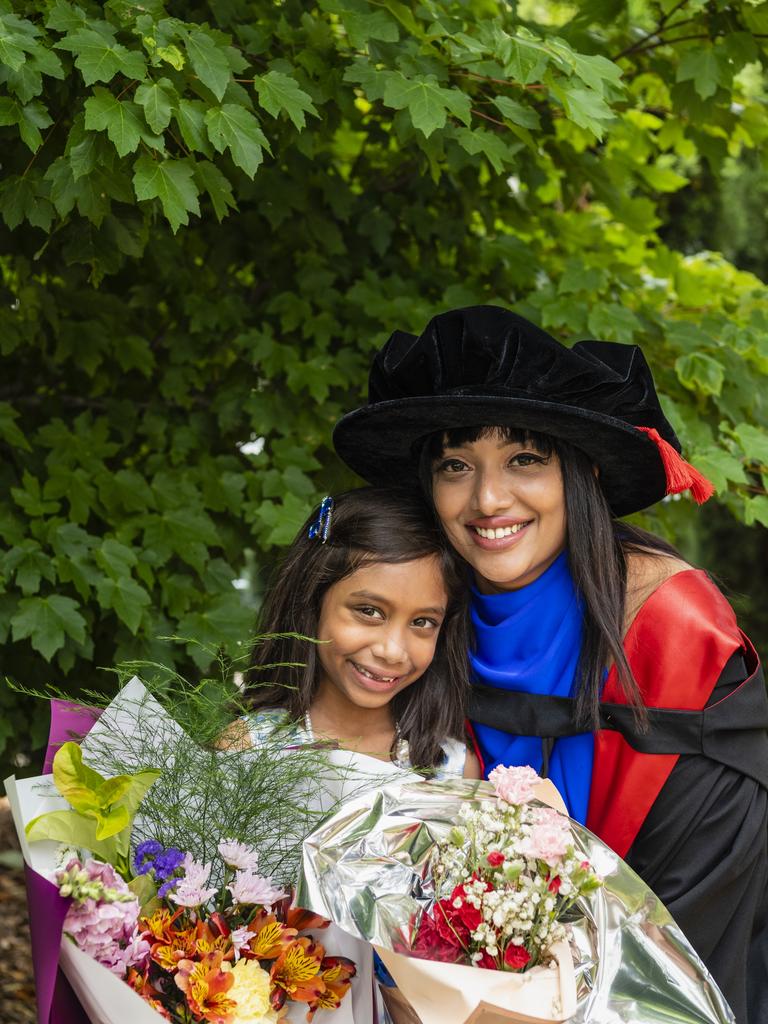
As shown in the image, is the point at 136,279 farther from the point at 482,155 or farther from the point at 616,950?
the point at 616,950

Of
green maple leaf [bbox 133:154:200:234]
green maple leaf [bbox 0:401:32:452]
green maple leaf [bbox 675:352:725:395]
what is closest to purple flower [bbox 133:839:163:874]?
green maple leaf [bbox 133:154:200:234]

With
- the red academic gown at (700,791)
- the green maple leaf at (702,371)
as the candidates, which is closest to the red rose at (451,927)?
the red academic gown at (700,791)

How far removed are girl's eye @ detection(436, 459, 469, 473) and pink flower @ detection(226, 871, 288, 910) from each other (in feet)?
3.62

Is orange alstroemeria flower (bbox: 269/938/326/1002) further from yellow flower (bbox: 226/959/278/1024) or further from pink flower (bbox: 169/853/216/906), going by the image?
pink flower (bbox: 169/853/216/906)

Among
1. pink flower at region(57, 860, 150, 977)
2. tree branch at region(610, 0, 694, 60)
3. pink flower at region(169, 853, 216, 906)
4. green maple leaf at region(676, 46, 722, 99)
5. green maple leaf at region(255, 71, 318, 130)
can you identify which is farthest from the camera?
tree branch at region(610, 0, 694, 60)

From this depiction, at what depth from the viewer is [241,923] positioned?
1758 millimetres

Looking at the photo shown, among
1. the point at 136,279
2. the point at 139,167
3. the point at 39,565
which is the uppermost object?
the point at 139,167

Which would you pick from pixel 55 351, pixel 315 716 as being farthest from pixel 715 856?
pixel 55 351

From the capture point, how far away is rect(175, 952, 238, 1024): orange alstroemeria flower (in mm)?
1591

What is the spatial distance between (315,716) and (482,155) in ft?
5.70

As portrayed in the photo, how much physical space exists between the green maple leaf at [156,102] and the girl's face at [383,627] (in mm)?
1003

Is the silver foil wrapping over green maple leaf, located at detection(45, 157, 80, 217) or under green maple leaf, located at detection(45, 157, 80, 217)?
under

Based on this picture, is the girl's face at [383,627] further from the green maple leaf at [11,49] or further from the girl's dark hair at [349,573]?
the green maple leaf at [11,49]

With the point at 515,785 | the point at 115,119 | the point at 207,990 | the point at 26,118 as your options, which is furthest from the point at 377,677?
the point at 26,118
